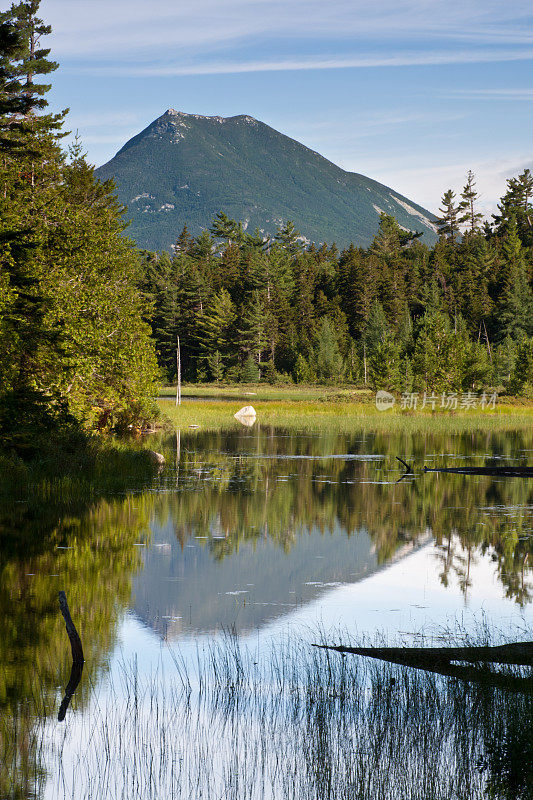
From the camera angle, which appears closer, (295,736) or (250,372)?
(295,736)

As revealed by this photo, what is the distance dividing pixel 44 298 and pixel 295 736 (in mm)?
21075

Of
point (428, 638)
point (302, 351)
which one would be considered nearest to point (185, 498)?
point (428, 638)

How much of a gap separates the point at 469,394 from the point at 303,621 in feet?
264

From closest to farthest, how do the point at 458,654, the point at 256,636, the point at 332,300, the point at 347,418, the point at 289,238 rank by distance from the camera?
the point at 458,654 < the point at 256,636 < the point at 347,418 < the point at 332,300 < the point at 289,238

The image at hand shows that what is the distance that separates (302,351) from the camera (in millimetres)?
143500

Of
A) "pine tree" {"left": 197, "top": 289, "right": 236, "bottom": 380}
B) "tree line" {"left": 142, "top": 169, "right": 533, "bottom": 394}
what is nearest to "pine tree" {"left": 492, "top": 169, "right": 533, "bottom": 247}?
"tree line" {"left": 142, "top": 169, "right": 533, "bottom": 394}

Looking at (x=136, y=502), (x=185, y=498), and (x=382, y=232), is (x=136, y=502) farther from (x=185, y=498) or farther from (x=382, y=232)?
(x=382, y=232)

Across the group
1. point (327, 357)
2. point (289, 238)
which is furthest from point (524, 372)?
point (289, 238)

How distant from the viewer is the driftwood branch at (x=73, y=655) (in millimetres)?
10391

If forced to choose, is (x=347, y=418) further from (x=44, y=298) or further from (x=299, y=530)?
(x=299, y=530)

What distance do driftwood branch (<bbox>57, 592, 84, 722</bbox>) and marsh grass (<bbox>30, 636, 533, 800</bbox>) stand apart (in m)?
0.46

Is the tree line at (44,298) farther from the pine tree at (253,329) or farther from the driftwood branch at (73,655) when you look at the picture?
the pine tree at (253,329)

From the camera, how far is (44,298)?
1096 inches

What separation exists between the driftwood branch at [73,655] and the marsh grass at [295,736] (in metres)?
0.46
